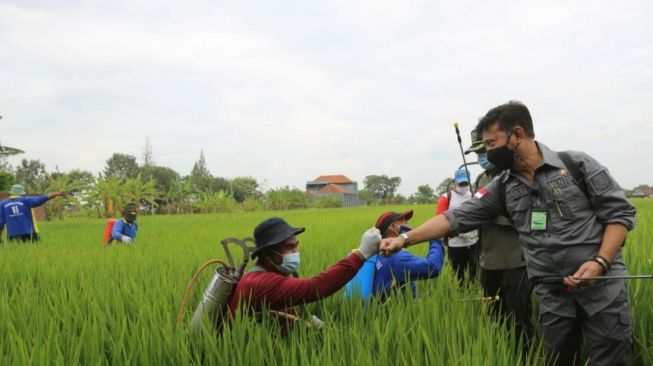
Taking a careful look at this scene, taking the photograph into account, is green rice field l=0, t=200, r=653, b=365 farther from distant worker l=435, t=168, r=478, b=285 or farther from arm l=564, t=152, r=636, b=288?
arm l=564, t=152, r=636, b=288

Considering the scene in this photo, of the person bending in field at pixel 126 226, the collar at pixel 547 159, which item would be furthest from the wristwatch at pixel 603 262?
the person bending in field at pixel 126 226

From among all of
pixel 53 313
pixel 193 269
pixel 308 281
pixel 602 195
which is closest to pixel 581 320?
pixel 602 195

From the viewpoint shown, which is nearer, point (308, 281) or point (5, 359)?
point (5, 359)

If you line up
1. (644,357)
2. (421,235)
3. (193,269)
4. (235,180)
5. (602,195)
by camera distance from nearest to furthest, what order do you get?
(602,195) → (644,357) → (421,235) → (193,269) → (235,180)

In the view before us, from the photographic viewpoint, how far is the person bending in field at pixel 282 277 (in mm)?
2012

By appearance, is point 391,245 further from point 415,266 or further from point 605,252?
point 605,252

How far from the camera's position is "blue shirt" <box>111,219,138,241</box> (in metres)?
6.43

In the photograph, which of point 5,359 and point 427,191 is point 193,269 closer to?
point 5,359

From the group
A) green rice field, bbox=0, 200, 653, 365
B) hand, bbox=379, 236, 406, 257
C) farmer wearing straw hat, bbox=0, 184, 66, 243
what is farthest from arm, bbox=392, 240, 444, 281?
farmer wearing straw hat, bbox=0, 184, 66, 243

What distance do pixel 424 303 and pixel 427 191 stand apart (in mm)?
67504

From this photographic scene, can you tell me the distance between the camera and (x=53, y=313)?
2.82m

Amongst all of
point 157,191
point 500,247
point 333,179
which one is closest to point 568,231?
point 500,247

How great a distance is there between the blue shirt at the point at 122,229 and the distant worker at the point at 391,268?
4952mm

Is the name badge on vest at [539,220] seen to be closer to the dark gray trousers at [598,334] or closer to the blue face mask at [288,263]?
the dark gray trousers at [598,334]
